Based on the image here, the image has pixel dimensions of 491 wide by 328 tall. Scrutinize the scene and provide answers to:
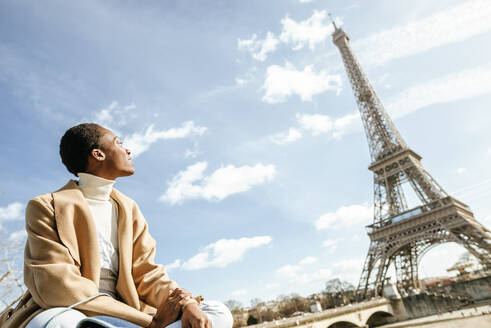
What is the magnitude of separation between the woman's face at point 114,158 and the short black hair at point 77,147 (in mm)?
53

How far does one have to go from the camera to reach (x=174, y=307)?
1.16 meters

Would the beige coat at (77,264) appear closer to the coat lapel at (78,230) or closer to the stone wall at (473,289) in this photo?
the coat lapel at (78,230)

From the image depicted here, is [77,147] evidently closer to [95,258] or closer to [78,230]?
[78,230]

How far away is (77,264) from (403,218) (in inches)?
1020

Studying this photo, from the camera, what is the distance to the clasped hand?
3.49 feet

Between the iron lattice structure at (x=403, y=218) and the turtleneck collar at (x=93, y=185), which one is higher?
the iron lattice structure at (x=403, y=218)

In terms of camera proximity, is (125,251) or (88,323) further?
(125,251)

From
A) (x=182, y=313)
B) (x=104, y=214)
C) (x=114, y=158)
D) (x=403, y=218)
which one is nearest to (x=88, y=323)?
(x=182, y=313)

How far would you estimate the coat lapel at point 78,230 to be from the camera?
1.28m

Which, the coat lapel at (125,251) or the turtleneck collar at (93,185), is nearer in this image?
the coat lapel at (125,251)

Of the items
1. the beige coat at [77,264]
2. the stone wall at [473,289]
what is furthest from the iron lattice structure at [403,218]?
the beige coat at [77,264]

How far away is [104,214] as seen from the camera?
1.55 metres

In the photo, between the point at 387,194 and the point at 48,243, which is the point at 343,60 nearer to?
the point at 387,194

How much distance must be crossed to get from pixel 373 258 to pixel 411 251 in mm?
4229
